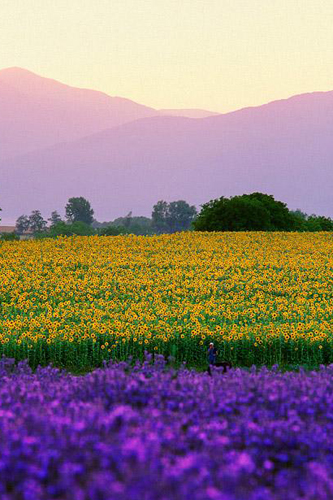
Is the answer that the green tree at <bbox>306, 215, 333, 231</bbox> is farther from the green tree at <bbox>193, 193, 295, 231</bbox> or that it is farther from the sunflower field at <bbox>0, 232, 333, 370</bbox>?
the sunflower field at <bbox>0, 232, 333, 370</bbox>

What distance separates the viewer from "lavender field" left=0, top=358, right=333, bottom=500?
14.6 feet

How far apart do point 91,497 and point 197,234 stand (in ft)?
158

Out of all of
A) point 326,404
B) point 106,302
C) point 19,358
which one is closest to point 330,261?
point 106,302

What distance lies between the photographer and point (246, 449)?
590cm

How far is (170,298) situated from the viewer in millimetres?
30609

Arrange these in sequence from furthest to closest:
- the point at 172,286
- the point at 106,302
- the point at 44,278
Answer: the point at 44,278, the point at 172,286, the point at 106,302

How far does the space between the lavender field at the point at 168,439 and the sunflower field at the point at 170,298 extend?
42.3 feet

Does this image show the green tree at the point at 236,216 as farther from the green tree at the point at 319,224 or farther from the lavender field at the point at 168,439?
the lavender field at the point at 168,439

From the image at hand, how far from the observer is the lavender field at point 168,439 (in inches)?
175

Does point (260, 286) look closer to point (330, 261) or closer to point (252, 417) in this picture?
point (330, 261)

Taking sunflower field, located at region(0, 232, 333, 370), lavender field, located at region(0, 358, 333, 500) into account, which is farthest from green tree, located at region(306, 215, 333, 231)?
lavender field, located at region(0, 358, 333, 500)

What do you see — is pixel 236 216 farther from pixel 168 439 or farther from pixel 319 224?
pixel 168 439

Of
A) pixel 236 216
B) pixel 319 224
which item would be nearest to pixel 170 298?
pixel 236 216

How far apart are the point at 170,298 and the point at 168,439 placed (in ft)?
82.4
